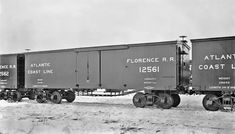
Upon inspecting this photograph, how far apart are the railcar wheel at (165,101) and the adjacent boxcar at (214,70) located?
1339 millimetres

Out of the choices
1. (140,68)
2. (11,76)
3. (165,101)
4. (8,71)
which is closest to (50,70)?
(11,76)

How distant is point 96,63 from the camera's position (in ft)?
53.9

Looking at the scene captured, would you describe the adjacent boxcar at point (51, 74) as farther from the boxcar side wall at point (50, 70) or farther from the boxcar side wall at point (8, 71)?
the boxcar side wall at point (8, 71)

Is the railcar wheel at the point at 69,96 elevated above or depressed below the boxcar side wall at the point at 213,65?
below

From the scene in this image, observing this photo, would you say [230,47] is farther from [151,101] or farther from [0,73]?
[0,73]

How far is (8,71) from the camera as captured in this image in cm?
1998

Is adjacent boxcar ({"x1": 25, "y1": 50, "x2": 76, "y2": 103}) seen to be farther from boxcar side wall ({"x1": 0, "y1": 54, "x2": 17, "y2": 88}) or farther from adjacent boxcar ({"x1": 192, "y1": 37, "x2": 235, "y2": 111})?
adjacent boxcar ({"x1": 192, "y1": 37, "x2": 235, "y2": 111})

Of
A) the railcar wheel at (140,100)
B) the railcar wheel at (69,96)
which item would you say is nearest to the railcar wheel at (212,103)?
the railcar wheel at (140,100)

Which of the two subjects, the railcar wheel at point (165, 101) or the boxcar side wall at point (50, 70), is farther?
the boxcar side wall at point (50, 70)

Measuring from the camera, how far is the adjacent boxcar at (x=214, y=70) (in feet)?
42.1

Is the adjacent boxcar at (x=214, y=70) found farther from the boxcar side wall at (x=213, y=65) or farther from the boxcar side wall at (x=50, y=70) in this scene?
the boxcar side wall at (x=50, y=70)

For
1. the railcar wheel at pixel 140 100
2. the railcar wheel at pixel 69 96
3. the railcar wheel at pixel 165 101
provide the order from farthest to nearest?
the railcar wheel at pixel 69 96, the railcar wheel at pixel 140 100, the railcar wheel at pixel 165 101

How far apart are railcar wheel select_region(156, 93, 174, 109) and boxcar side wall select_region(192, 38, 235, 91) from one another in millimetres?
1387

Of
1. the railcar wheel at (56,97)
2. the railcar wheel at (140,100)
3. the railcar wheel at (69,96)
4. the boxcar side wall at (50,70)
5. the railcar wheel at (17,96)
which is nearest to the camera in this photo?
the railcar wheel at (140,100)
